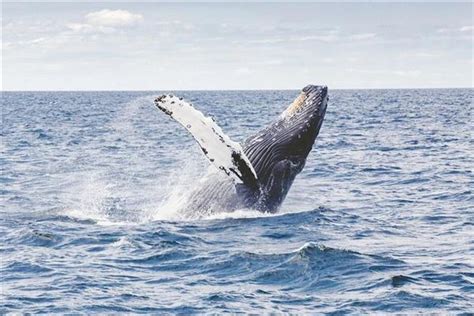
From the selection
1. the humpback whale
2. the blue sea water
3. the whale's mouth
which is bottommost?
the blue sea water

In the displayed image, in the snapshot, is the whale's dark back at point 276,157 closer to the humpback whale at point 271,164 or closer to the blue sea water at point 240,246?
the humpback whale at point 271,164

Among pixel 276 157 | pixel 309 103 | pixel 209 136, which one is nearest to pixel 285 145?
pixel 276 157

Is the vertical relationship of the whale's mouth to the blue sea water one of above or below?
above

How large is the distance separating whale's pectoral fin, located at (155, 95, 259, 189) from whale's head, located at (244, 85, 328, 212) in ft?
2.70

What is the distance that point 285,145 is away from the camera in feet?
41.1

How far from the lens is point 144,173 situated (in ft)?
73.5

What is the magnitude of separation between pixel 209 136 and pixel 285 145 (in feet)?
6.37

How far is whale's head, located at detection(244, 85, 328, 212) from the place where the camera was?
12406mm

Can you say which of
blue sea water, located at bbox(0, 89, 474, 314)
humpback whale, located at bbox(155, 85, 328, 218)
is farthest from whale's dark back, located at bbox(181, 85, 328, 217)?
blue sea water, located at bbox(0, 89, 474, 314)

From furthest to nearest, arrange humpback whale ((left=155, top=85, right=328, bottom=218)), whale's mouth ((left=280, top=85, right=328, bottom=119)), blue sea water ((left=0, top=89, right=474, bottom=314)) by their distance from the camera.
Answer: whale's mouth ((left=280, top=85, right=328, bottom=119)) < humpback whale ((left=155, top=85, right=328, bottom=218)) < blue sea water ((left=0, top=89, right=474, bottom=314))

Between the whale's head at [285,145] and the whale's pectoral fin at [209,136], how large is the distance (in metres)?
0.82

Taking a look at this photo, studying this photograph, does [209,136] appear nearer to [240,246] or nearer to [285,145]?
[240,246]

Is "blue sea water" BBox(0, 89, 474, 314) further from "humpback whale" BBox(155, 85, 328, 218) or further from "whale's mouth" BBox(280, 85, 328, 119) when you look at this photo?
"whale's mouth" BBox(280, 85, 328, 119)

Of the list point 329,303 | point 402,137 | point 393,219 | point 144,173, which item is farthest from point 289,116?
point 402,137
